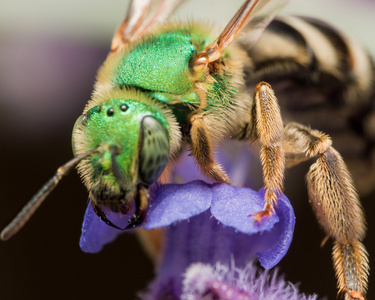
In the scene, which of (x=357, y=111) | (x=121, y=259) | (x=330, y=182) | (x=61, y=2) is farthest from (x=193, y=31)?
(x=61, y=2)

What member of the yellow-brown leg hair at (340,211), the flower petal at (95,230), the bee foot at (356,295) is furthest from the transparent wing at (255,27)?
the bee foot at (356,295)

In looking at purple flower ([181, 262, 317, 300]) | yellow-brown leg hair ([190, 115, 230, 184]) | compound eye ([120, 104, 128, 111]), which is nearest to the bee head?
compound eye ([120, 104, 128, 111])

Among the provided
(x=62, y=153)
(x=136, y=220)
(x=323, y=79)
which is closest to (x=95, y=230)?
(x=136, y=220)

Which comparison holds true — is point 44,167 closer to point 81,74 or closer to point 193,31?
point 81,74

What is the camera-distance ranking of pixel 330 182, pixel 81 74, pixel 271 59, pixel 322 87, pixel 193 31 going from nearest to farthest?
pixel 330 182, pixel 193 31, pixel 271 59, pixel 322 87, pixel 81 74

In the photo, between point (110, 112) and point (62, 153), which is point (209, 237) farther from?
point (62, 153)

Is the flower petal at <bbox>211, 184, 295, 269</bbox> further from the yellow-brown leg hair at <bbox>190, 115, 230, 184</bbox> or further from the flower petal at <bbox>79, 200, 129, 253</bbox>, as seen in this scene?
the flower petal at <bbox>79, 200, 129, 253</bbox>

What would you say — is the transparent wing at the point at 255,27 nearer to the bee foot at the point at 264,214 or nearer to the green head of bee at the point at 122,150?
the green head of bee at the point at 122,150
